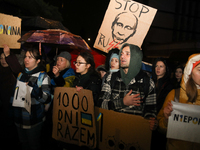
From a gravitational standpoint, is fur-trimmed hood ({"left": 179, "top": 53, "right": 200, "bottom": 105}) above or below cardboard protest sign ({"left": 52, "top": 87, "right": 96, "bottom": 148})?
above

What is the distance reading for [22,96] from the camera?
2096 millimetres

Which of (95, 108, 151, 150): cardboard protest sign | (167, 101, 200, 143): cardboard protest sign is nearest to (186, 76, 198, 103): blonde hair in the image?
(167, 101, 200, 143): cardboard protest sign

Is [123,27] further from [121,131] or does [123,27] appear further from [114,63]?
[121,131]

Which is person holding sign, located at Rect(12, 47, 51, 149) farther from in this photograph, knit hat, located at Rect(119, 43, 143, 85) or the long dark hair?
knit hat, located at Rect(119, 43, 143, 85)

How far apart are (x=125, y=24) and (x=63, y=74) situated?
1.56m

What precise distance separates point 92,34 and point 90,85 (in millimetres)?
9730

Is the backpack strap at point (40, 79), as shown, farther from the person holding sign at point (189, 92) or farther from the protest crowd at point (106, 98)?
the person holding sign at point (189, 92)

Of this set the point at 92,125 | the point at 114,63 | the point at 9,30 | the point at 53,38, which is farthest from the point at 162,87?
the point at 9,30

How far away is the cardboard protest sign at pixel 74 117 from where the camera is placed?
77.4 inches

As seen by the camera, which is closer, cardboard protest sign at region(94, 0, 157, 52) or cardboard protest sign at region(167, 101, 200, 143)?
cardboard protest sign at region(167, 101, 200, 143)

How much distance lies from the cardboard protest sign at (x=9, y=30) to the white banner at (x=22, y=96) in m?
0.84

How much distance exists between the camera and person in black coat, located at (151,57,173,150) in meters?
2.53

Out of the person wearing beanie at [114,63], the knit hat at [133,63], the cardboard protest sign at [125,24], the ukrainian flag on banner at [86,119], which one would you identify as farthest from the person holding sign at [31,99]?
the cardboard protest sign at [125,24]

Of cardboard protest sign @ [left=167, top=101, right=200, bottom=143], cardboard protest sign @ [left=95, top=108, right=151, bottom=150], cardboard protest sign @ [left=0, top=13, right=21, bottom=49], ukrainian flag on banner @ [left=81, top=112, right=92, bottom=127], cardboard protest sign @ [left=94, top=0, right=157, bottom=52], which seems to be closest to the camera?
cardboard protest sign @ [left=167, top=101, right=200, bottom=143]
